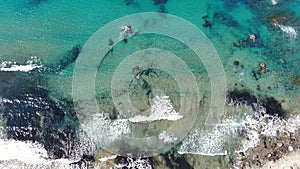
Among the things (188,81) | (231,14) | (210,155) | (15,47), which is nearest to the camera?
(210,155)

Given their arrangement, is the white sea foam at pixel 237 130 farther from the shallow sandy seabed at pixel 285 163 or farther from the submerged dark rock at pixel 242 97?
the shallow sandy seabed at pixel 285 163

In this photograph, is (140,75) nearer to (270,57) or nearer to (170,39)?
(170,39)

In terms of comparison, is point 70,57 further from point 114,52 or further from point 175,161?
point 175,161

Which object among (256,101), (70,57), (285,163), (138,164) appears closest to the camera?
(138,164)

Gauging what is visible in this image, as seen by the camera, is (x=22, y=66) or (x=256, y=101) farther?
(x=22, y=66)

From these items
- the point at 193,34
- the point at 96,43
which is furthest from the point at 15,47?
the point at 193,34

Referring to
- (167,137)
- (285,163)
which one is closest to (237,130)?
(285,163)
